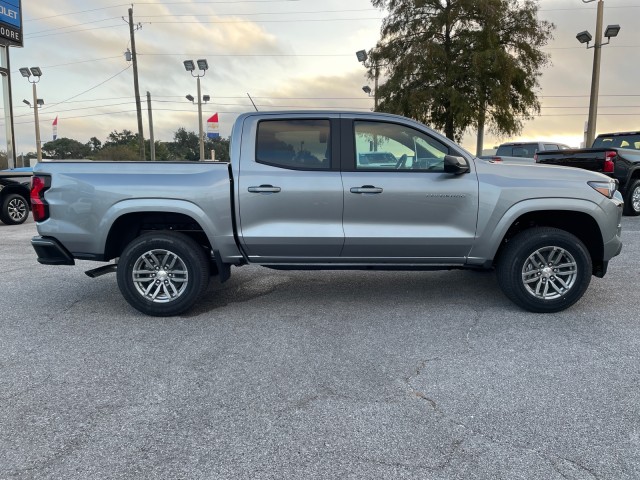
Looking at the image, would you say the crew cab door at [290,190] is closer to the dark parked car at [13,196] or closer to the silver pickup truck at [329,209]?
the silver pickup truck at [329,209]

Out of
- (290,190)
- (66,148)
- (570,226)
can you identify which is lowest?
(570,226)

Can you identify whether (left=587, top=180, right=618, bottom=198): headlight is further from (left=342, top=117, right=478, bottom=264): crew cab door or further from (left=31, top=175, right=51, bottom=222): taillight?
(left=31, top=175, right=51, bottom=222): taillight

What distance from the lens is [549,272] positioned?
185 inches

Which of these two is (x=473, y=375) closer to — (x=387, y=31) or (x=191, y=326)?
(x=191, y=326)

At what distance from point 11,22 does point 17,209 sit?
13.0 meters

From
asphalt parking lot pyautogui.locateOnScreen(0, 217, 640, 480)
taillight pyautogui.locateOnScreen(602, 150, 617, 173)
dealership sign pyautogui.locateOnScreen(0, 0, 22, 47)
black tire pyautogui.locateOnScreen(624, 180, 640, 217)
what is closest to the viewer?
asphalt parking lot pyautogui.locateOnScreen(0, 217, 640, 480)

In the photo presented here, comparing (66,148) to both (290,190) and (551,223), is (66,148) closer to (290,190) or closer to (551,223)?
(290,190)

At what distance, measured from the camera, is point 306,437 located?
2.66 metres

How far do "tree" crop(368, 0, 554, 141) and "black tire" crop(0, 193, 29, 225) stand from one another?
16.6m

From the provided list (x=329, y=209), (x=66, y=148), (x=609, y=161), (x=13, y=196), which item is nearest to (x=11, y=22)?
(x=13, y=196)

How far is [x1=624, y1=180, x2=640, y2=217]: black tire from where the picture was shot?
1140 centimetres

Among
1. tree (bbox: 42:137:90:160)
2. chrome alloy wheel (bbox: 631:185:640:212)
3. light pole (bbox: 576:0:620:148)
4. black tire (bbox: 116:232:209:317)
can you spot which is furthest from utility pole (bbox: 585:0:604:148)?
tree (bbox: 42:137:90:160)

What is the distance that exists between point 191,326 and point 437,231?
2510 mm

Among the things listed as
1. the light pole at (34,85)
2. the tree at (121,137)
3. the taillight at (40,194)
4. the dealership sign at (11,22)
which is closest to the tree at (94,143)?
the tree at (121,137)
